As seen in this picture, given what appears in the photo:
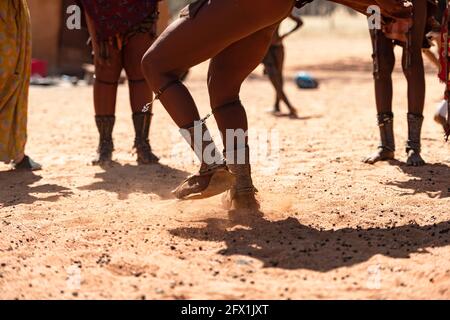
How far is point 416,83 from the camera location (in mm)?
6180

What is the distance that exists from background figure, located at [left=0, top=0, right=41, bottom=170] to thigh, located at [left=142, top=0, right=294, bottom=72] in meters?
1.94

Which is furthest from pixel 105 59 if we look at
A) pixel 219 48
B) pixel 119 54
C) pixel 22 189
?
pixel 219 48

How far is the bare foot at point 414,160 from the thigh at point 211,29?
7.25 feet

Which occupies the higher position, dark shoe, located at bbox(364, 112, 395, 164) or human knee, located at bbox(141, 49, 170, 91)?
human knee, located at bbox(141, 49, 170, 91)

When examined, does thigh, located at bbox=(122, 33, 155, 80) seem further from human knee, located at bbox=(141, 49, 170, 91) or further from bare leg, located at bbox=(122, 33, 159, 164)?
human knee, located at bbox=(141, 49, 170, 91)

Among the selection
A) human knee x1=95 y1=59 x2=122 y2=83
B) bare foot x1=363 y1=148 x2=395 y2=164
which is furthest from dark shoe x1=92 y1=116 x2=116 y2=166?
bare foot x1=363 y1=148 x2=395 y2=164

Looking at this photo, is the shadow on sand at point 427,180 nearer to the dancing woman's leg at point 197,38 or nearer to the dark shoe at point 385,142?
the dark shoe at point 385,142

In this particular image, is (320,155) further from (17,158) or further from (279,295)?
(279,295)

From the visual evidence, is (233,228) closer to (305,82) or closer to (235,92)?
(235,92)

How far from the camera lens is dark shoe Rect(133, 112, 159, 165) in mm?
6656

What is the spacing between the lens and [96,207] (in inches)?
202

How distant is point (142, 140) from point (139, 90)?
1.29 ft

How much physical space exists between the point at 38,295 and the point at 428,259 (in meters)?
1.68

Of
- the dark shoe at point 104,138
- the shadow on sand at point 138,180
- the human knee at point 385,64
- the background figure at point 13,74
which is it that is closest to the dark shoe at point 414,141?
the human knee at point 385,64
